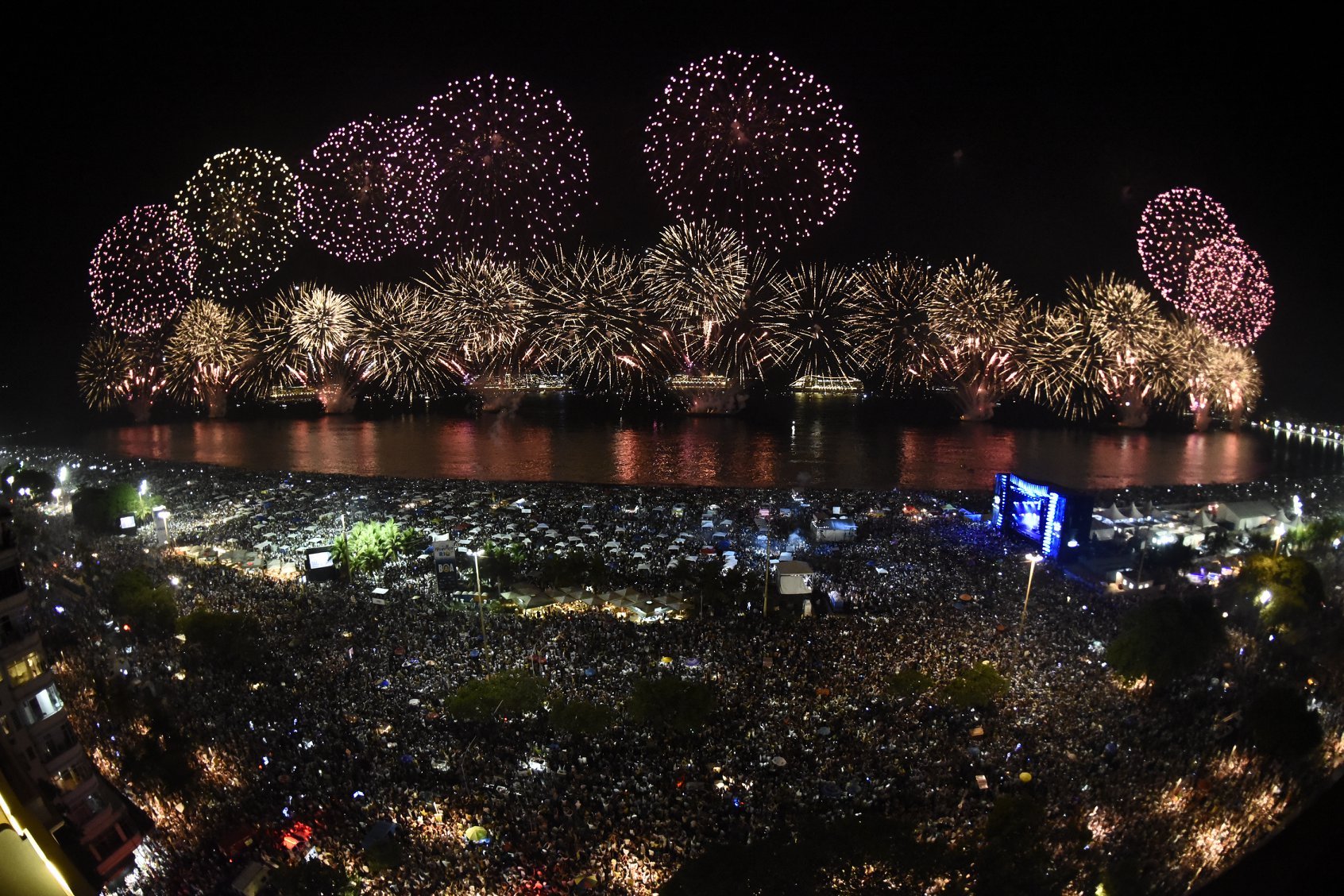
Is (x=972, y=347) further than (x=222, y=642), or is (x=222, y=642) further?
(x=972, y=347)

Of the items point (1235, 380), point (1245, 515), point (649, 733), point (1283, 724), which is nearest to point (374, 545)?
point (649, 733)

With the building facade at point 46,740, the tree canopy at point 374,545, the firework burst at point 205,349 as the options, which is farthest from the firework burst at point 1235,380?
the firework burst at point 205,349

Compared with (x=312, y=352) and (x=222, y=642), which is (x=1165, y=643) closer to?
(x=222, y=642)

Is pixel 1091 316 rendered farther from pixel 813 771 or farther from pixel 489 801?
pixel 489 801

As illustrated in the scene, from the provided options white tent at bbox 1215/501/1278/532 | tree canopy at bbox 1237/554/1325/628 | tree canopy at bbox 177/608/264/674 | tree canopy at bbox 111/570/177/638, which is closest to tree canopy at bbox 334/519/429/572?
tree canopy at bbox 111/570/177/638

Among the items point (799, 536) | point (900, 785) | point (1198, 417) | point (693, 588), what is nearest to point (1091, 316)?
point (1198, 417)

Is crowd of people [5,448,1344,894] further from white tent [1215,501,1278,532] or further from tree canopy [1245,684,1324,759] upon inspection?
white tent [1215,501,1278,532]
